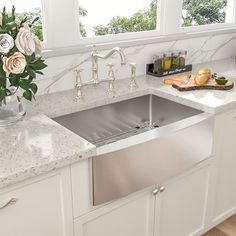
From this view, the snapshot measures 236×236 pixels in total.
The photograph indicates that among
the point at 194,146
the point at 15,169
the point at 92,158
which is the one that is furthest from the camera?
the point at 194,146

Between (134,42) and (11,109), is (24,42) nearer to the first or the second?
(11,109)

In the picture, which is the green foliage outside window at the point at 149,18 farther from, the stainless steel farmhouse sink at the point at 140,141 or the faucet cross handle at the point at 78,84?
the stainless steel farmhouse sink at the point at 140,141

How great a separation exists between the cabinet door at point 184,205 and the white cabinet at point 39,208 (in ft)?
1.76

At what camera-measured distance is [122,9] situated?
89.1 inches

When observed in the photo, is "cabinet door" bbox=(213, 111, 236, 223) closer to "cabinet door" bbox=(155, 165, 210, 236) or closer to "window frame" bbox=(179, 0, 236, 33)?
"cabinet door" bbox=(155, 165, 210, 236)

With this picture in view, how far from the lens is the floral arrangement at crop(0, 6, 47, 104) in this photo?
135cm

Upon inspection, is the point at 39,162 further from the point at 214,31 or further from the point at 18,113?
the point at 214,31

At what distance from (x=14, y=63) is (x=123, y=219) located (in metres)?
0.83

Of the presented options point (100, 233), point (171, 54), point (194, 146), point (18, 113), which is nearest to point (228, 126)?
point (194, 146)

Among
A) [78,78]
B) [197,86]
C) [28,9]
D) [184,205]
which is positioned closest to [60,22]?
[28,9]

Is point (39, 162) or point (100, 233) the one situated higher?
point (39, 162)

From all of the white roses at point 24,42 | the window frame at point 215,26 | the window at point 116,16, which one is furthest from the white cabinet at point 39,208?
the window frame at point 215,26

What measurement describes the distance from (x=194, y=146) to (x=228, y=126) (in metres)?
0.33

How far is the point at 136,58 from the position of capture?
232 centimetres
